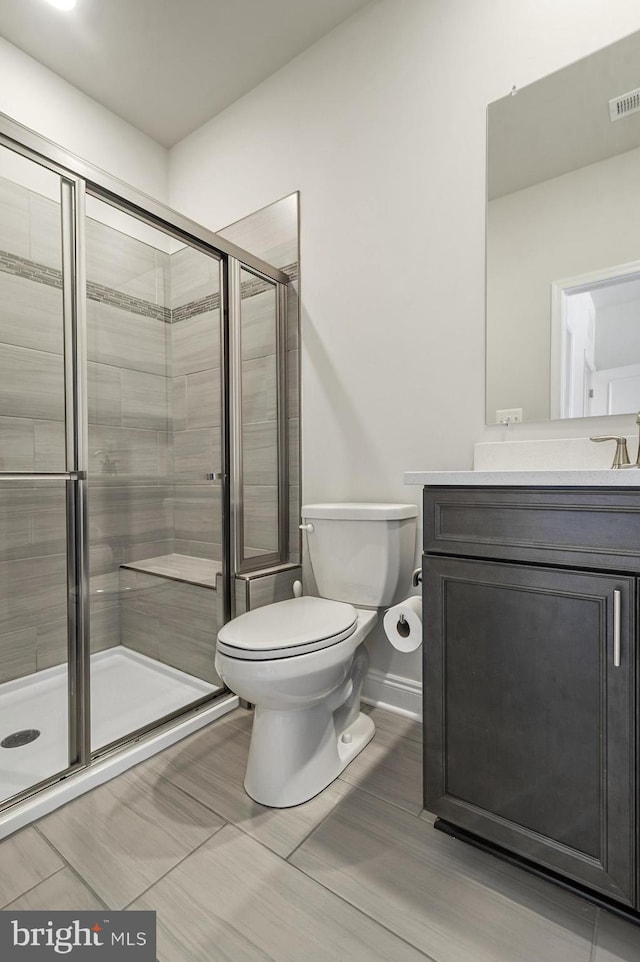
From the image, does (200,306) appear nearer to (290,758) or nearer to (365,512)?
(365,512)

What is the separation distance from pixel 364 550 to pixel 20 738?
123cm

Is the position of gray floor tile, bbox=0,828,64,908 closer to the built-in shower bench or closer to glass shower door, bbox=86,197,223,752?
glass shower door, bbox=86,197,223,752

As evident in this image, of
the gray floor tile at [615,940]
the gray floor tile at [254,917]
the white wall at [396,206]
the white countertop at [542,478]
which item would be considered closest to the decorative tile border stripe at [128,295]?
the white wall at [396,206]

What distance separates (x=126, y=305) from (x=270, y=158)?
1022 millimetres

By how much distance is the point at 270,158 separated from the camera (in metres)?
2.12

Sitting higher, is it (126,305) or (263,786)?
(126,305)

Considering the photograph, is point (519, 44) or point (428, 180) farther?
point (428, 180)

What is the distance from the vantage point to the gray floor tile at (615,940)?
0.88 meters

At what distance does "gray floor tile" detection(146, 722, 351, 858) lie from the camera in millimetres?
1189

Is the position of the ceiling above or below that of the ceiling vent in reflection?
above

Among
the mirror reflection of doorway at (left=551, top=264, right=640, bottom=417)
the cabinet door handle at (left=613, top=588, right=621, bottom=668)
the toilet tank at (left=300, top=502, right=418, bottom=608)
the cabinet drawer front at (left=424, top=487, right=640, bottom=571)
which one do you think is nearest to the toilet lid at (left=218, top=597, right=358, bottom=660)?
the toilet tank at (left=300, top=502, right=418, bottom=608)

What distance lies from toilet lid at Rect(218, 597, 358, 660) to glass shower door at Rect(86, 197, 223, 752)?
1.55 feet

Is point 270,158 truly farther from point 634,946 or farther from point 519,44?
point 634,946

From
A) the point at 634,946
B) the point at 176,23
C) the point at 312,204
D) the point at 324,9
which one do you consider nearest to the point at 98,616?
the point at 634,946
